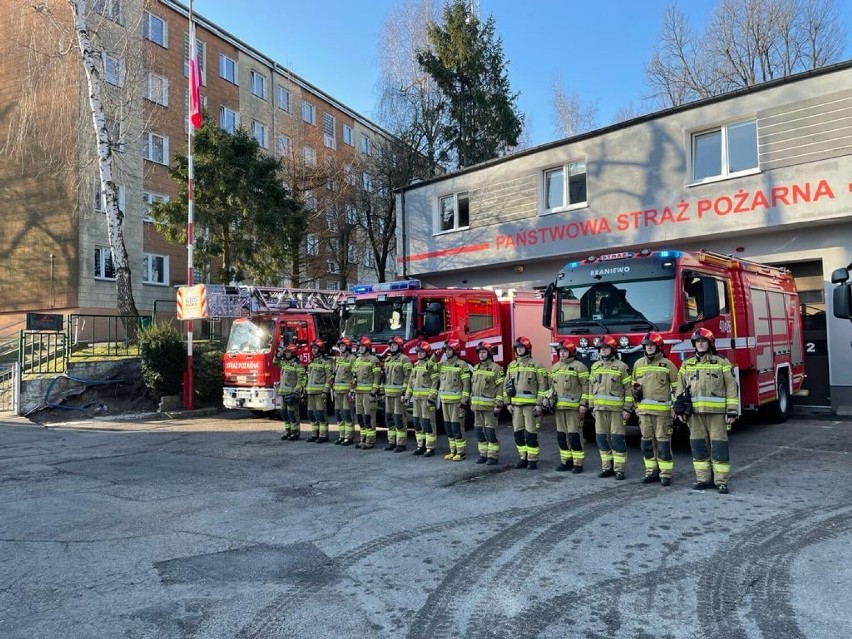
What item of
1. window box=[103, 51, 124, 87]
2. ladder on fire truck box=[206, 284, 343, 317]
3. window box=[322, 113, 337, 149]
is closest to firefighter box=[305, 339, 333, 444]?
ladder on fire truck box=[206, 284, 343, 317]

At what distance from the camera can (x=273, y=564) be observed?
4965 mm

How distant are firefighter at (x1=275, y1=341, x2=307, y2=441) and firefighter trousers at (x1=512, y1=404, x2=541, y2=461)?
4424mm

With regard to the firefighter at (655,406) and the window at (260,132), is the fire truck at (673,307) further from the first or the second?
the window at (260,132)

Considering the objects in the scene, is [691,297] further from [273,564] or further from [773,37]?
[773,37]

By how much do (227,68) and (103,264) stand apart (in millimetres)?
12173

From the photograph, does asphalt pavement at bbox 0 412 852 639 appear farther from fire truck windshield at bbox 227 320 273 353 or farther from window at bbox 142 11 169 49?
window at bbox 142 11 169 49

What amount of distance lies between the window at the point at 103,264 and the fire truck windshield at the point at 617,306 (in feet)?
62.4

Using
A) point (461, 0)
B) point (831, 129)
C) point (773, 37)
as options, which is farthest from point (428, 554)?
point (773, 37)

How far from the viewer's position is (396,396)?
33.9ft

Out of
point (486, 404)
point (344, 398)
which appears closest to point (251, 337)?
point (344, 398)

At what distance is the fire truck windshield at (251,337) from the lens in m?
13.6

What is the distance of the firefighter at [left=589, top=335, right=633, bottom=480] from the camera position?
7.75 metres

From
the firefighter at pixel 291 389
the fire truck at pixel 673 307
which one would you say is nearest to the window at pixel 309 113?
the firefighter at pixel 291 389

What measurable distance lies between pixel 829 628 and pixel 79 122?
23.3m
